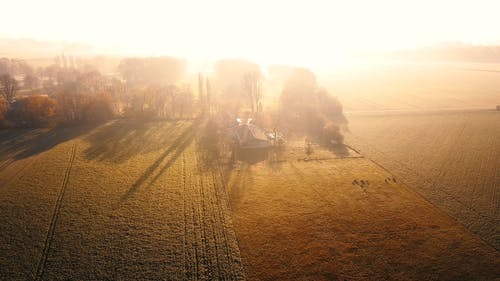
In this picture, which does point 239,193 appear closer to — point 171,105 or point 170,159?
point 170,159

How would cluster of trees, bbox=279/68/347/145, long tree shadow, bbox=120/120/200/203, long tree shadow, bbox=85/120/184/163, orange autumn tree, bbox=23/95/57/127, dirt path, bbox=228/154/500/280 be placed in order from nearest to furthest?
dirt path, bbox=228/154/500/280 → long tree shadow, bbox=120/120/200/203 → long tree shadow, bbox=85/120/184/163 → cluster of trees, bbox=279/68/347/145 → orange autumn tree, bbox=23/95/57/127

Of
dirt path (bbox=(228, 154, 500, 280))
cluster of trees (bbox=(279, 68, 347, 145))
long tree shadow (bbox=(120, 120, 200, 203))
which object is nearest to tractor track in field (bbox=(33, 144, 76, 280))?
long tree shadow (bbox=(120, 120, 200, 203))

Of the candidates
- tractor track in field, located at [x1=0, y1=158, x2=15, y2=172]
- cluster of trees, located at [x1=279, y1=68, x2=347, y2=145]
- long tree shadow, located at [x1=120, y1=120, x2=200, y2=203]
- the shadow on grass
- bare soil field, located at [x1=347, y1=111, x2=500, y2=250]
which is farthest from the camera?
cluster of trees, located at [x1=279, y1=68, x2=347, y2=145]

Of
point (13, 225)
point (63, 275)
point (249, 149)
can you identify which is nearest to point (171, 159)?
point (249, 149)

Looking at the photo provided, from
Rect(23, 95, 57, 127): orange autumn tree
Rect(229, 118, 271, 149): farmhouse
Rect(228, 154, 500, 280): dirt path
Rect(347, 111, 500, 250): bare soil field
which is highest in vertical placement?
Rect(23, 95, 57, 127): orange autumn tree

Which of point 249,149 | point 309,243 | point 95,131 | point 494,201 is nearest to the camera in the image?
point 309,243

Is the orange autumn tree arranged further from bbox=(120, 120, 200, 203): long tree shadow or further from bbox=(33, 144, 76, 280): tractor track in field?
bbox=(120, 120, 200, 203): long tree shadow

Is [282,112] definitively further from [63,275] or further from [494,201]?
[63,275]

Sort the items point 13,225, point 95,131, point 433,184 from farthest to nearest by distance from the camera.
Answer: point 95,131 < point 433,184 < point 13,225
